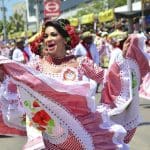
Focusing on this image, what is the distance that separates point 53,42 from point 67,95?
1.98 feet

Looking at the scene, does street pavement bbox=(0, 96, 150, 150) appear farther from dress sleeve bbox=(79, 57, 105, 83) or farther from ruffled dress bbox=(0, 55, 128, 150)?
ruffled dress bbox=(0, 55, 128, 150)

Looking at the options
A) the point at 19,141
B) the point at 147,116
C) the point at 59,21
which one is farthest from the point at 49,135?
the point at 147,116

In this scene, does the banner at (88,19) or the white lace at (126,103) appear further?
the banner at (88,19)

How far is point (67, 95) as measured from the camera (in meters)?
3.95

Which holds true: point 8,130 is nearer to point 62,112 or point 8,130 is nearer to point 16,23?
point 62,112

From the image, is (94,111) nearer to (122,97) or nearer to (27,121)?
(27,121)

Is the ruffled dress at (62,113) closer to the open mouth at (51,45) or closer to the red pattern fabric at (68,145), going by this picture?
the red pattern fabric at (68,145)

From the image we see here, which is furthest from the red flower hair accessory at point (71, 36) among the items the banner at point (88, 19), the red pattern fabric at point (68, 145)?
the banner at point (88, 19)

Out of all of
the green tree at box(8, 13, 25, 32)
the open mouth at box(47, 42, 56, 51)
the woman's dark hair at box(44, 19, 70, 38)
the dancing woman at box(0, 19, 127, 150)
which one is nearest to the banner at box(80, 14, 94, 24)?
the woman's dark hair at box(44, 19, 70, 38)

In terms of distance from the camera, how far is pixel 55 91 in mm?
3924

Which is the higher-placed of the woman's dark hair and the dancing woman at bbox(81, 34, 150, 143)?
the woman's dark hair

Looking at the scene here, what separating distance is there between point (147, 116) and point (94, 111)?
6.34 metres

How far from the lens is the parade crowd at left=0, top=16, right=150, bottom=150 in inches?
153

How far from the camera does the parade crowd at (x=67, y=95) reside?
3.89 m
